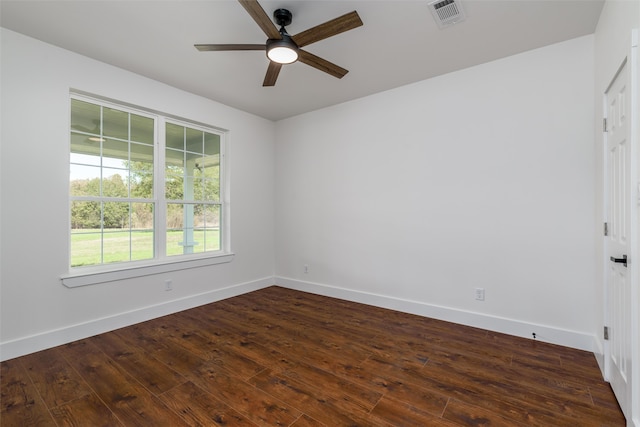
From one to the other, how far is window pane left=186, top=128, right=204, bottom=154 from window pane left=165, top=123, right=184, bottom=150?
0.08 m

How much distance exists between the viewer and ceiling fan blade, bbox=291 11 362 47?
6.60 feet

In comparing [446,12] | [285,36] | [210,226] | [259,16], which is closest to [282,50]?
[285,36]

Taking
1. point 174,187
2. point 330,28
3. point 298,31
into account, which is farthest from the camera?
point 174,187

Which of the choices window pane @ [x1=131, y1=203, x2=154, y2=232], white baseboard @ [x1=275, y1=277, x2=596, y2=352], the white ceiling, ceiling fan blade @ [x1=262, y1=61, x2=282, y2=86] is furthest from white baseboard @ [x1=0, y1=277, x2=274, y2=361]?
ceiling fan blade @ [x1=262, y1=61, x2=282, y2=86]

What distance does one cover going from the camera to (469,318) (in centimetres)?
320

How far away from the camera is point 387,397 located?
6.51ft

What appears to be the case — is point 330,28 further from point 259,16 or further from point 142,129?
point 142,129

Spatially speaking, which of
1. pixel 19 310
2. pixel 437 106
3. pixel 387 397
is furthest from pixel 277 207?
A: pixel 387 397

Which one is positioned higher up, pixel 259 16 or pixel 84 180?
pixel 259 16

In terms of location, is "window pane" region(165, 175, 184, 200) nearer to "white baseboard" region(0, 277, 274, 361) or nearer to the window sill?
the window sill

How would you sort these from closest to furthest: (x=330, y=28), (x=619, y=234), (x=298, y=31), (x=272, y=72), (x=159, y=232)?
(x=619, y=234) → (x=330, y=28) → (x=298, y=31) → (x=272, y=72) → (x=159, y=232)

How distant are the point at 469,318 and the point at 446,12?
2946 millimetres

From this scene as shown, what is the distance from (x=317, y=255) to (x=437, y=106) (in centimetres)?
264

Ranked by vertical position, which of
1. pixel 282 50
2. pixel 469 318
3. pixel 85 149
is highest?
pixel 282 50
